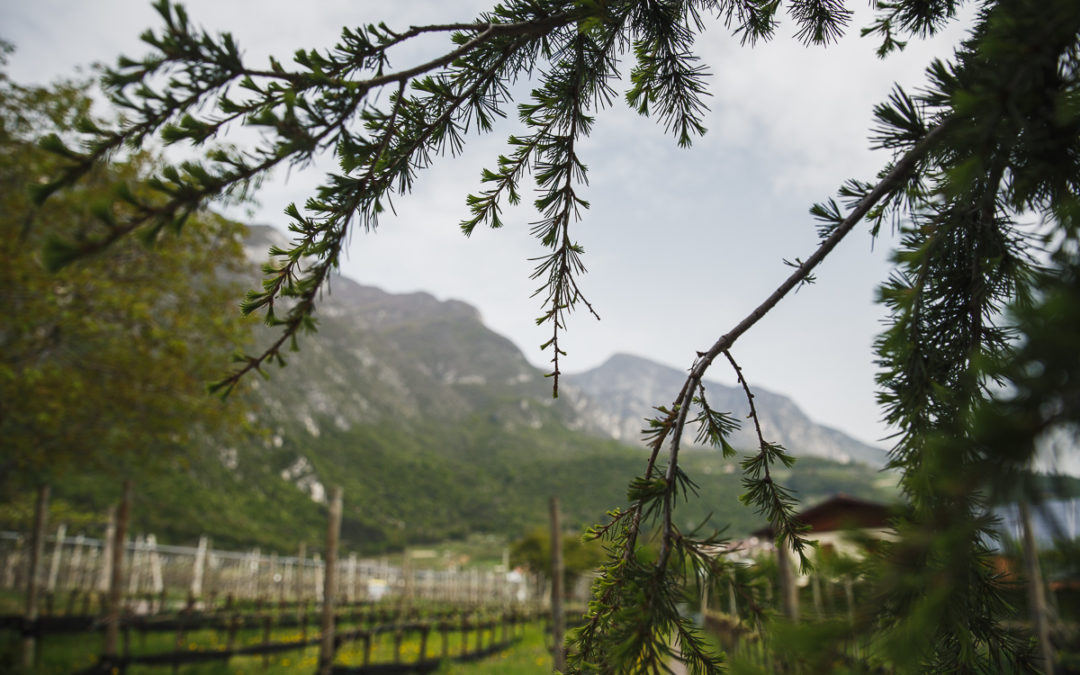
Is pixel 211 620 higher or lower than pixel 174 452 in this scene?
lower

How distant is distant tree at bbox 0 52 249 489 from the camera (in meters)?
9.27

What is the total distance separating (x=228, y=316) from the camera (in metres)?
11.6

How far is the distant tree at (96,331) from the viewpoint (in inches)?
365

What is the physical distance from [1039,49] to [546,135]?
122cm

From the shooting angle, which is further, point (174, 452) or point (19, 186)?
point (174, 452)

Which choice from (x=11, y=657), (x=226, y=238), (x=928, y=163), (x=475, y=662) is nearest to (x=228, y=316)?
(x=226, y=238)

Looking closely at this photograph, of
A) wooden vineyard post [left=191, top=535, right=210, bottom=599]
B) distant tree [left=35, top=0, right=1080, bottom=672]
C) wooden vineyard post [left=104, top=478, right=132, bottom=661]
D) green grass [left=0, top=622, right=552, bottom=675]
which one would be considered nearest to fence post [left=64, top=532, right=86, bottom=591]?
wooden vineyard post [left=191, top=535, right=210, bottom=599]

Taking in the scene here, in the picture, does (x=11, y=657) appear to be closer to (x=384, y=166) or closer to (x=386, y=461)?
(x=384, y=166)

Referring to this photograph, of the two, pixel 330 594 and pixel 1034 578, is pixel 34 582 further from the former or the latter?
pixel 1034 578

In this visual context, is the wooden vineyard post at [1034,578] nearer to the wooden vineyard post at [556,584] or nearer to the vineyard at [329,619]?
the vineyard at [329,619]

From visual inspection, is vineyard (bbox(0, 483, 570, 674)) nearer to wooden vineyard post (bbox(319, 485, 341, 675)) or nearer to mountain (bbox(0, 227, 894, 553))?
wooden vineyard post (bbox(319, 485, 341, 675))

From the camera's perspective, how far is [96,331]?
995cm

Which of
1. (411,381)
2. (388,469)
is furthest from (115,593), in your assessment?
(411,381)

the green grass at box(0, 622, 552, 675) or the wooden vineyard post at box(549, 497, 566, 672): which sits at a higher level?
the wooden vineyard post at box(549, 497, 566, 672)
